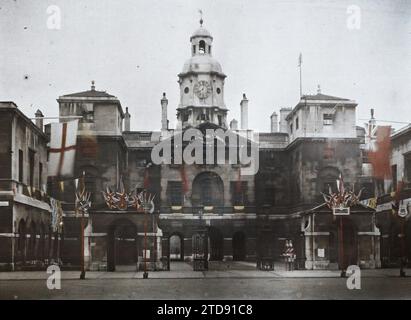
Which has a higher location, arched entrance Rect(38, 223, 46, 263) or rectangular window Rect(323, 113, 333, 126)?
rectangular window Rect(323, 113, 333, 126)

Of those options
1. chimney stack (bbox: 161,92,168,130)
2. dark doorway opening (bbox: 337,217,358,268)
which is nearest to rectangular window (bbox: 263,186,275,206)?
chimney stack (bbox: 161,92,168,130)

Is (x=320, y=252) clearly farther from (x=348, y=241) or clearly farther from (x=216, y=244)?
(x=216, y=244)

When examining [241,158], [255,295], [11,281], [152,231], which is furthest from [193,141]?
[255,295]

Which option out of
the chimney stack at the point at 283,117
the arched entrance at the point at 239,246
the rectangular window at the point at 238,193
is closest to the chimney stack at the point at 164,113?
the rectangular window at the point at 238,193

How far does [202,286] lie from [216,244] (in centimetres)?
2952

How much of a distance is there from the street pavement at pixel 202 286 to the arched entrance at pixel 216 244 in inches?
787

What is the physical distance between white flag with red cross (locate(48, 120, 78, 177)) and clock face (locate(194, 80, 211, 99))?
34.8 metres

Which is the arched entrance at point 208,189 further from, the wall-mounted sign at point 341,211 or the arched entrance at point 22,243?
the arched entrance at point 22,243

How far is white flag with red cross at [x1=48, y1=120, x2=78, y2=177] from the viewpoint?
27.9 m

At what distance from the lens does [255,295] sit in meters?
24.6

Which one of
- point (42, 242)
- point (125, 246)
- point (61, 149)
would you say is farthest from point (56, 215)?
point (61, 149)

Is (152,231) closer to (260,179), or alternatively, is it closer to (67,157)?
(67,157)

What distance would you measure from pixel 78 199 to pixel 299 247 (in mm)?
17456

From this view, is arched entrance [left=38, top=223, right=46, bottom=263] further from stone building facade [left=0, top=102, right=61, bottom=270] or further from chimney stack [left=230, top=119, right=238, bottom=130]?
chimney stack [left=230, top=119, right=238, bottom=130]
